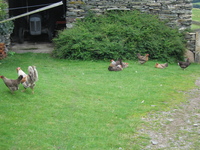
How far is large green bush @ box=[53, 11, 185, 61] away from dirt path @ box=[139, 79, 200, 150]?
683 centimetres

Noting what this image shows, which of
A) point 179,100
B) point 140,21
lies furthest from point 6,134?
point 140,21

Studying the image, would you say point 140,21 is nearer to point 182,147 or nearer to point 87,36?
point 87,36

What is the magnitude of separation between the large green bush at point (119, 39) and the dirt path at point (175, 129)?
6830 millimetres

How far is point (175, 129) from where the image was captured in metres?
7.82

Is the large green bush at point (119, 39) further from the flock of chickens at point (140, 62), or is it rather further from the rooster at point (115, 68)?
the rooster at point (115, 68)

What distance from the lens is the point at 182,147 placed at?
270 inches

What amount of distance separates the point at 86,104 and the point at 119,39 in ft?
25.4

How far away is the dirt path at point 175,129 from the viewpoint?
6.96 metres

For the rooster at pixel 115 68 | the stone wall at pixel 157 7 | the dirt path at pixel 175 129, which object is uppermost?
the stone wall at pixel 157 7

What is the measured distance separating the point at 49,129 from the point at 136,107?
275cm

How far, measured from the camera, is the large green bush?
15.9 meters

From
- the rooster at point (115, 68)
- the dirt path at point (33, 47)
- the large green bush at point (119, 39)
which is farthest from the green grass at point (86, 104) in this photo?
the dirt path at point (33, 47)

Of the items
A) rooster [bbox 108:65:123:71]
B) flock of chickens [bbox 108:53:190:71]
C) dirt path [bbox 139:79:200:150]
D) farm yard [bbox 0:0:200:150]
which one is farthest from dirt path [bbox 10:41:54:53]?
dirt path [bbox 139:79:200:150]

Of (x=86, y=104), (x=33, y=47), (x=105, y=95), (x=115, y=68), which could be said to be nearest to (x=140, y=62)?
(x=115, y=68)
